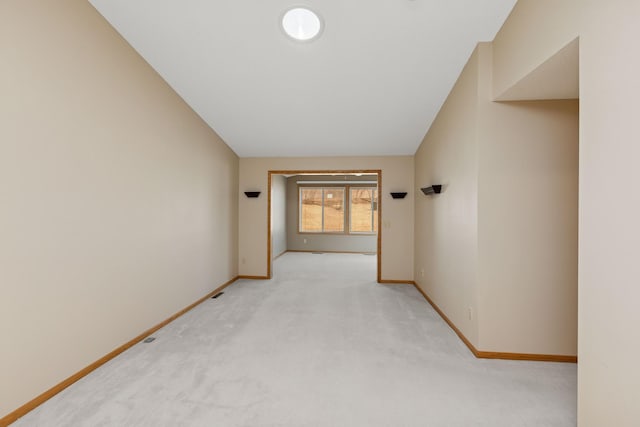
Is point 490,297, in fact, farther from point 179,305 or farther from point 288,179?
point 288,179

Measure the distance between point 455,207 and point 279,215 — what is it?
576 centimetres

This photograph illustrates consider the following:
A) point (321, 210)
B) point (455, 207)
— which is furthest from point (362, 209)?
point (455, 207)

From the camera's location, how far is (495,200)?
2279 mm

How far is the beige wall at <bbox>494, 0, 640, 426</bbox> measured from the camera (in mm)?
1150

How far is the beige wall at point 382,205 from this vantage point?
4.79 m

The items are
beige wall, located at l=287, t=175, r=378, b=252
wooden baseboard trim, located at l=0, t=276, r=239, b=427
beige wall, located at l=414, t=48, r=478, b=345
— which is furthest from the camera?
beige wall, located at l=287, t=175, r=378, b=252

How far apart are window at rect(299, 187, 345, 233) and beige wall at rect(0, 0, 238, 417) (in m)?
5.62

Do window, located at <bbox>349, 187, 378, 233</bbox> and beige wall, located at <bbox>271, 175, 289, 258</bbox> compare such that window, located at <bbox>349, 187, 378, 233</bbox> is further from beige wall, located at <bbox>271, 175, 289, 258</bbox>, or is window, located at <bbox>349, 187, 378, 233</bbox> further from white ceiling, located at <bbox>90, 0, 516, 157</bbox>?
white ceiling, located at <bbox>90, 0, 516, 157</bbox>

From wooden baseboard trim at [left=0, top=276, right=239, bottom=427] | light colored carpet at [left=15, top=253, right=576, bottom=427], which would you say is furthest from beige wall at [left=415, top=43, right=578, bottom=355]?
wooden baseboard trim at [left=0, top=276, right=239, bottom=427]

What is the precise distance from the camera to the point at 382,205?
482cm

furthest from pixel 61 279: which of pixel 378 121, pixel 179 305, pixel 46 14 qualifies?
pixel 378 121

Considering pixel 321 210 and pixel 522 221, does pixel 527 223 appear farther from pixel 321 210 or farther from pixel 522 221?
pixel 321 210
